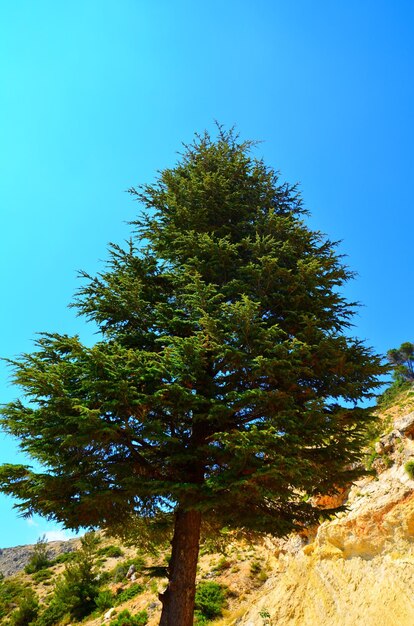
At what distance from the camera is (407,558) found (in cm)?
1179

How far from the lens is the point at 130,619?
65.6ft

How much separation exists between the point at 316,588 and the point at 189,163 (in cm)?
1552

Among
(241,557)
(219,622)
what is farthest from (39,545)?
(219,622)

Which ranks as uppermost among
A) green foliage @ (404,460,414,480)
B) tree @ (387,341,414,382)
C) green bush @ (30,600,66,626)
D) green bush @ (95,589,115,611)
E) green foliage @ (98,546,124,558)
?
tree @ (387,341,414,382)

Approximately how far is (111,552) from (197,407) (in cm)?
4075

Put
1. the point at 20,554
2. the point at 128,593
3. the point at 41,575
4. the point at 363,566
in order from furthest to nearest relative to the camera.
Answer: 1. the point at 20,554
2. the point at 41,575
3. the point at 128,593
4. the point at 363,566

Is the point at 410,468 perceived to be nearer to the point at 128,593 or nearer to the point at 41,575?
the point at 128,593

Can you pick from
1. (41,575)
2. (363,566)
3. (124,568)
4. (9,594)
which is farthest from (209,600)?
(41,575)

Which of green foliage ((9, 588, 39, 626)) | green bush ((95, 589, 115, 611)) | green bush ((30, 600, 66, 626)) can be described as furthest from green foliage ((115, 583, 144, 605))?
green foliage ((9, 588, 39, 626))

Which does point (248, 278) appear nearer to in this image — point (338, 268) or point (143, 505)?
point (338, 268)

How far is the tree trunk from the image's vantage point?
6.70 m

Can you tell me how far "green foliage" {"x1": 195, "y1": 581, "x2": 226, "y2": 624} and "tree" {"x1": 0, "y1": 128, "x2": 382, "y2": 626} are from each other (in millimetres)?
13115

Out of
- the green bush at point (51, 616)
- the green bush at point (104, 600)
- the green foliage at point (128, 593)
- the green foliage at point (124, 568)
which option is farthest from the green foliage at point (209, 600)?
the green bush at point (51, 616)

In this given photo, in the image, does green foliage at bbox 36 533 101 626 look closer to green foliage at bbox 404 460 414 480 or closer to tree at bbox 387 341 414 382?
green foliage at bbox 404 460 414 480
